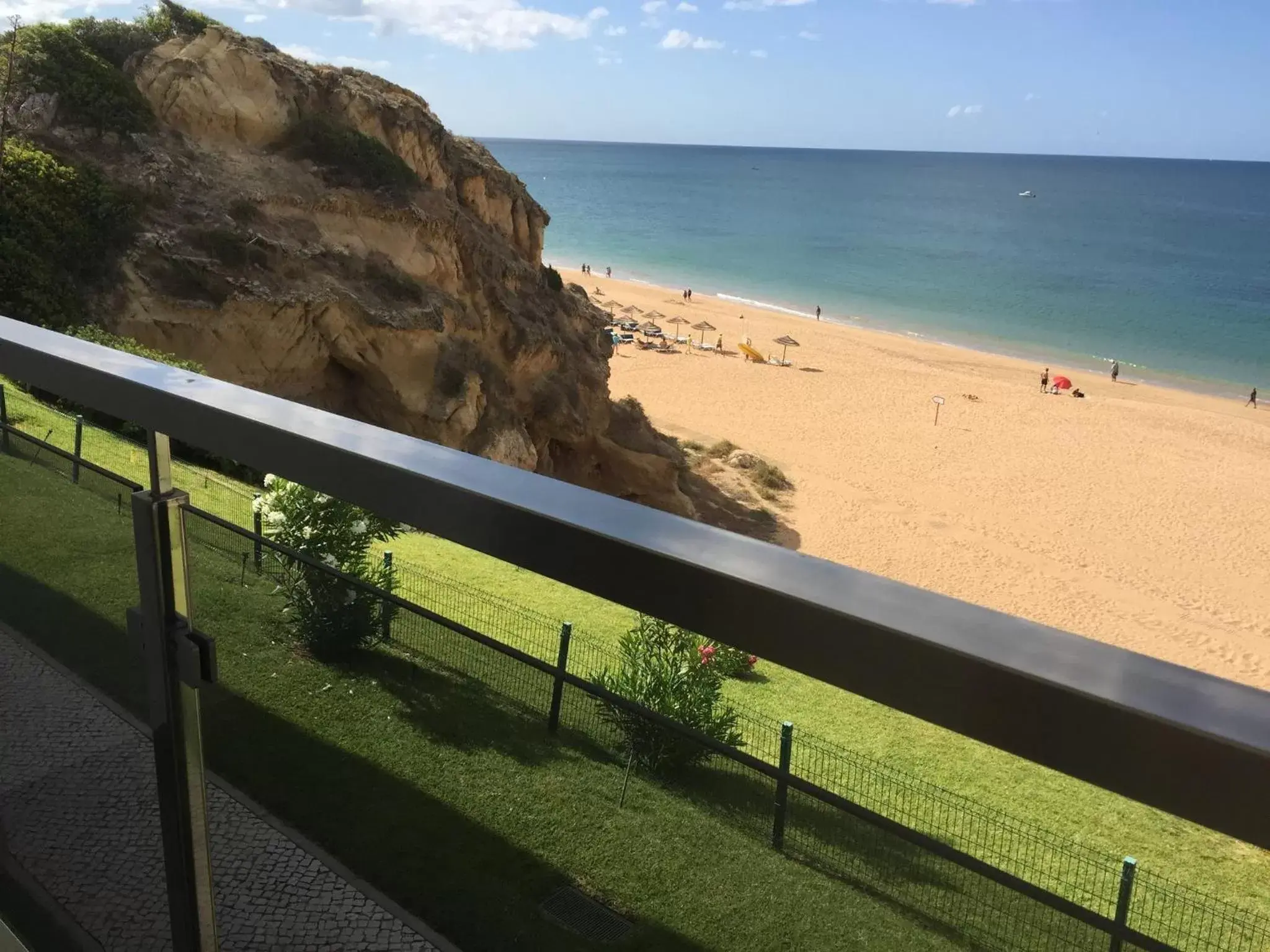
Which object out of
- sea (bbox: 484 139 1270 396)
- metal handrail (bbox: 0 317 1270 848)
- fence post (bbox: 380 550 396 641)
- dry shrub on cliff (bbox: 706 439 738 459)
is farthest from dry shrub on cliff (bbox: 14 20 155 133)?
sea (bbox: 484 139 1270 396)

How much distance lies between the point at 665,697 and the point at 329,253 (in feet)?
53.8

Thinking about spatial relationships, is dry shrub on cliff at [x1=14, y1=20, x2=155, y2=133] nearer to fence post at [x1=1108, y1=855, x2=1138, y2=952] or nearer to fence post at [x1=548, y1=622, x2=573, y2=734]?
fence post at [x1=548, y1=622, x2=573, y2=734]

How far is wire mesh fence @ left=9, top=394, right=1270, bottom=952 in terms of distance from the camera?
1140mm

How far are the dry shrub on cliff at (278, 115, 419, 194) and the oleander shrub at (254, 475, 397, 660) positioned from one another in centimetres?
1673

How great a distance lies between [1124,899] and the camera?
1.15 m

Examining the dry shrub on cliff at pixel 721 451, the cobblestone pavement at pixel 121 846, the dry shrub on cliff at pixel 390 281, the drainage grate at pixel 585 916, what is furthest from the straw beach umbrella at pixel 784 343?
the drainage grate at pixel 585 916

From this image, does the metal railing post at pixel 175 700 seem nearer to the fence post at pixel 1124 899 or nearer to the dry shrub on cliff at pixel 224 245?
the fence post at pixel 1124 899

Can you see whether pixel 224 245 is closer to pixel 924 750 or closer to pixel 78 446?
pixel 78 446

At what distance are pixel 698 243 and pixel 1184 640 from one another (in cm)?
8144

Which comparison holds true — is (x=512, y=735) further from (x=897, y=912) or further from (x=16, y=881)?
(x=16, y=881)

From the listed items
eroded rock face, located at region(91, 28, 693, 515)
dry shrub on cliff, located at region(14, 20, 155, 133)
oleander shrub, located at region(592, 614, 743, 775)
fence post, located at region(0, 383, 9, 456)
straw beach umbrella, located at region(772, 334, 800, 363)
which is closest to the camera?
oleander shrub, located at region(592, 614, 743, 775)

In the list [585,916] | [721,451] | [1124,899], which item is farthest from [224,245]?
[721,451]

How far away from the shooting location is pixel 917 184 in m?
180

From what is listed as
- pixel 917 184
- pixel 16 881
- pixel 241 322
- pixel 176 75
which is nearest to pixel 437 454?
pixel 16 881
